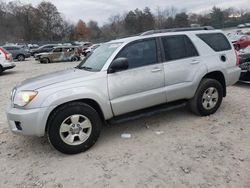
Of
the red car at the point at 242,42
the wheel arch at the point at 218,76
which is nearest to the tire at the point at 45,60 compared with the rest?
the red car at the point at 242,42

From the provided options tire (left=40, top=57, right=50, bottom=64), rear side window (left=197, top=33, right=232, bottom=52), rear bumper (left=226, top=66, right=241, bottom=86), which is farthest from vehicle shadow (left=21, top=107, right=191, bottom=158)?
tire (left=40, top=57, right=50, bottom=64)

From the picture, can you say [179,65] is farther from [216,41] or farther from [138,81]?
[216,41]

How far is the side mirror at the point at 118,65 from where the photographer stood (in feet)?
13.3

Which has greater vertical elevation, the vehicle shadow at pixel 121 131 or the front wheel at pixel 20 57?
the front wheel at pixel 20 57

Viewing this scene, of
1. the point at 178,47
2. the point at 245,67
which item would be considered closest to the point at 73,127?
the point at 178,47

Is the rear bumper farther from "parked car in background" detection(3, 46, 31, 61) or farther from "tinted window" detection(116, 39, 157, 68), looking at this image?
"parked car in background" detection(3, 46, 31, 61)

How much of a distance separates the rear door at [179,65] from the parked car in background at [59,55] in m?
18.0

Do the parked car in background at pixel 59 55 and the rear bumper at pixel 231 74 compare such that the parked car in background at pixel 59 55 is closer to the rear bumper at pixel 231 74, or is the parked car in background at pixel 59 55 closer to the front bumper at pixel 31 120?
the rear bumper at pixel 231 74

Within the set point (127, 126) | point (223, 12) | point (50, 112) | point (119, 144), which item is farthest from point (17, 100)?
point (223, 12)

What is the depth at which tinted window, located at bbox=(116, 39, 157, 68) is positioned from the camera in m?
4.35

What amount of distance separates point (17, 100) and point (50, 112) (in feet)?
1.91

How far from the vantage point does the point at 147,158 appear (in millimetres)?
3676

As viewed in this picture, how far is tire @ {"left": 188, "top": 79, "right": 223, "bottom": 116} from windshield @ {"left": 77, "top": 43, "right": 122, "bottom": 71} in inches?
72.3

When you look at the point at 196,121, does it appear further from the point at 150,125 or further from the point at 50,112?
the point at 50,112
